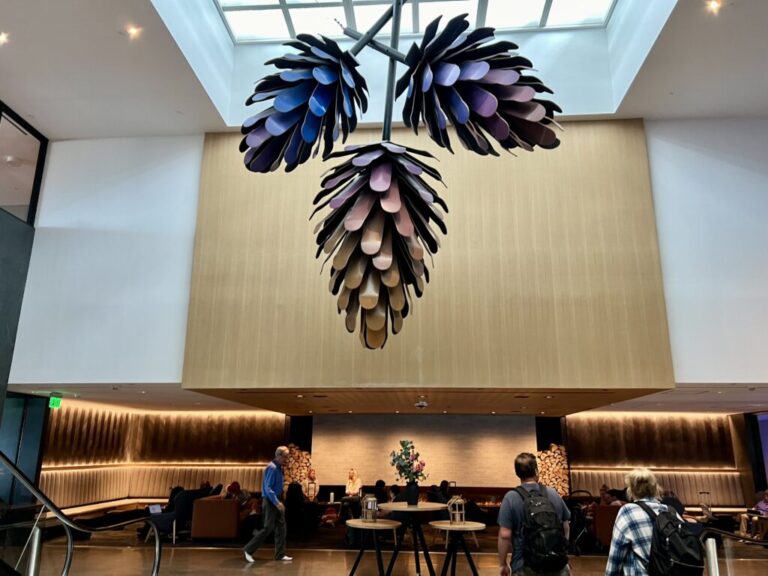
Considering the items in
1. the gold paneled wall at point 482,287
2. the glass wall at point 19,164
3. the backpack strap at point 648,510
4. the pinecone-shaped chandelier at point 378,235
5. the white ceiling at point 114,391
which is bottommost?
the backpack strap at point 648,510

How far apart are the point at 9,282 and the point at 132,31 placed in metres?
4.47

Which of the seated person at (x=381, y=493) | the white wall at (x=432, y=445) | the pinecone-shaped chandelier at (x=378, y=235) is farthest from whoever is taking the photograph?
the white wall at (x=432, y=445)

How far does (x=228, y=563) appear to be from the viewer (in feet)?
28.1

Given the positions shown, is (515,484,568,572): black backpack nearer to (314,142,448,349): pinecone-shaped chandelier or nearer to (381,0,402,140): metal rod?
(314,142,448,349): pinecone-shaped chandelier

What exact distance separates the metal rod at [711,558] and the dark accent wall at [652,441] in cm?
1068

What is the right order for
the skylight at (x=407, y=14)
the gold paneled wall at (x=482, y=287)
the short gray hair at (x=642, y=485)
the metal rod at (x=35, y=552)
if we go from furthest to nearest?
1. the skylight at (x=407, y=14)
2. the gold paneled wall at (x=482, y=287)
3. the metal rod at (x=35, y=552)
4. the short gray hair at (x=642, y=485)

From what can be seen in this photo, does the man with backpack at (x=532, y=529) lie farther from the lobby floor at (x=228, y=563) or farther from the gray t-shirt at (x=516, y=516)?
the lobby floor at (x=228, y=563)

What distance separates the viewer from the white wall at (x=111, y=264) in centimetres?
868

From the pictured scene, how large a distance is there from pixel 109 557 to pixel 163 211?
5894 mm

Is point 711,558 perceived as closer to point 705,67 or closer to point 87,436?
point 705,67

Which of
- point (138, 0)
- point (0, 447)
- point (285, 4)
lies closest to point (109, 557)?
point (0, 447)

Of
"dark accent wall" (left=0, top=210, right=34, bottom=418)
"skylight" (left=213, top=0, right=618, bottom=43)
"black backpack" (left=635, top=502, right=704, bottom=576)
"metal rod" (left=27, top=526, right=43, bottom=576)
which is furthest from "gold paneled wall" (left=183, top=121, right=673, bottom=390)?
"black backpack" (left=635, top=502, right=704, bottom=576)

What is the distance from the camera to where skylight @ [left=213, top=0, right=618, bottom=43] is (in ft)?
27.6

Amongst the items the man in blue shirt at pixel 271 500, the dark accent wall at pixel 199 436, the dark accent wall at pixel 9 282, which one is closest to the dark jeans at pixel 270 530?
the man in blue shirt at pixel 271 500
